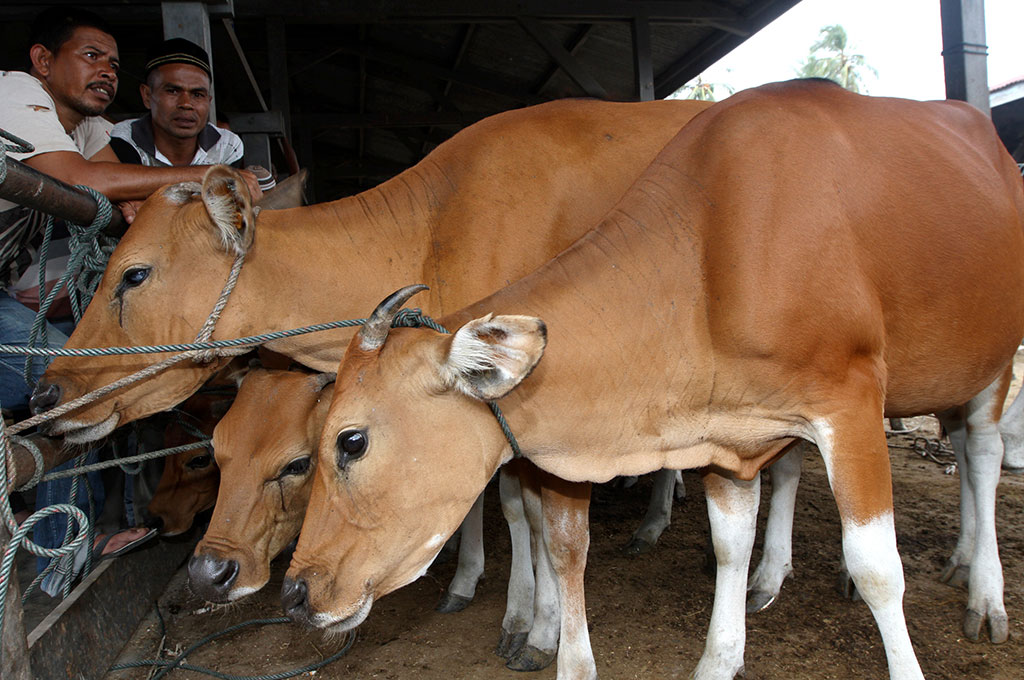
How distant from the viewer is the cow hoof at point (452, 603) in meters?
4.06

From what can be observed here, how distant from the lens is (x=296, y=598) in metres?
2.22

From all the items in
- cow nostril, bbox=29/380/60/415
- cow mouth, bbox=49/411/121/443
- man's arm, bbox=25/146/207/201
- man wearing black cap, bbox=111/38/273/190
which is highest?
man wearing black cap, bbox=111/38/273/190

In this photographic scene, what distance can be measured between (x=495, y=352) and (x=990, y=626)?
282 centimetres

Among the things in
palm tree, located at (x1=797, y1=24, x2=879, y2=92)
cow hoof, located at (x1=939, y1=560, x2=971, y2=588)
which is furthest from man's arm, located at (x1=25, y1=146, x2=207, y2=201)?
palm tree, located at (x1=797, y1=24, x2=879, y2=92)

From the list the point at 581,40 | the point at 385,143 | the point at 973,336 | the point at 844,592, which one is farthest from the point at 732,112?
the point at 385,143

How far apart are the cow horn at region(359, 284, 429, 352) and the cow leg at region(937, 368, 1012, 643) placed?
2965mm

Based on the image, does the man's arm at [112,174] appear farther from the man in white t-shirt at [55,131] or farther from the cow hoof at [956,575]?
the cow hoof at [956,575]

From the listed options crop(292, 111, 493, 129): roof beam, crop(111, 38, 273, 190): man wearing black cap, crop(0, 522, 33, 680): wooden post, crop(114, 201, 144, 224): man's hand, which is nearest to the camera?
crop(0, 522, 33, 680): wooden post

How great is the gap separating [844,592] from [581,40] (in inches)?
281

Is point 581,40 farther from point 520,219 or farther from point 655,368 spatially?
point 655,368

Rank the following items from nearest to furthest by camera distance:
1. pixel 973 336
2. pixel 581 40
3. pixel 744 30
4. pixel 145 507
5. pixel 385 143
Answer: pixel 973 336, pixel 145 507, pixel 744 30, pixel 581 40, pixel 385 143

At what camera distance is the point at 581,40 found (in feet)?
30.3

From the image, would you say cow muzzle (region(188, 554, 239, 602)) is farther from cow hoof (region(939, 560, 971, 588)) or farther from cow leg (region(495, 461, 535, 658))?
cow hoof (region(939, 560, 971, 588))

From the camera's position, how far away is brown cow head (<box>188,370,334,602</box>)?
3.08 meters
